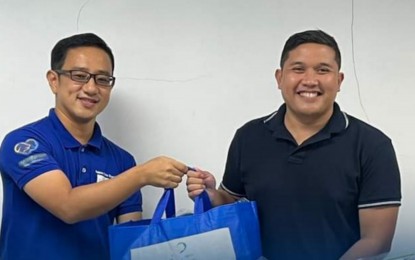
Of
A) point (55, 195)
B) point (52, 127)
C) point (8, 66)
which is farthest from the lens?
point (8, 66)

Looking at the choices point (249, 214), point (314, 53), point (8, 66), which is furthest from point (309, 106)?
point (8, 66)

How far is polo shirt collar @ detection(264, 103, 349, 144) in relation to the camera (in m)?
1.12

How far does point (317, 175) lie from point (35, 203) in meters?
0.60

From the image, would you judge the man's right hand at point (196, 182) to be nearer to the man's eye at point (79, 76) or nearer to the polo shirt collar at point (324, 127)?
the polo shirt collar at point (324, 127)

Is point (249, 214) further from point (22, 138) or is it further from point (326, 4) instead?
point (326, 4)

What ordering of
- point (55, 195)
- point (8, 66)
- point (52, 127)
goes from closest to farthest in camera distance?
point (55, 195), point (52, 127), point (8, 66)

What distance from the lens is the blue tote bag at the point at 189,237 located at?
3.28 ft

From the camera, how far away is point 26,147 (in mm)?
1075

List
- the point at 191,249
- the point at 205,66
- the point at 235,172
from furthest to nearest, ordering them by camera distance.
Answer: the point at 205,66 < the point at 235,172 < the point at 191,249

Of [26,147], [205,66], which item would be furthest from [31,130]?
[205,66]

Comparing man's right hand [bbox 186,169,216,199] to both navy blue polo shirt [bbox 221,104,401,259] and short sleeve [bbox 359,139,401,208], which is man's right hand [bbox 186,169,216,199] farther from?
short sleeve [bbox 359,139,401,208]

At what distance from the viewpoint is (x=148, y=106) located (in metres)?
1.47

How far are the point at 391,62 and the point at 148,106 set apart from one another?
70 centimetres

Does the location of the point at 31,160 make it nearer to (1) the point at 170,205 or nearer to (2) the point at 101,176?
(2) the point at 101,176
